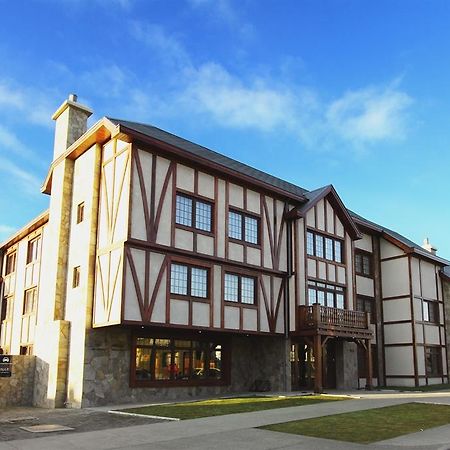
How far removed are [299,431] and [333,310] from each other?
11925mm

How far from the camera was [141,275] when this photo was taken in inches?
732

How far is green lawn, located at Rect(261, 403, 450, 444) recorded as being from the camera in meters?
11.7

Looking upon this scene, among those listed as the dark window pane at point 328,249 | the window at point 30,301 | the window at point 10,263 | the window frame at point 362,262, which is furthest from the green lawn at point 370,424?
the window at point 10,263

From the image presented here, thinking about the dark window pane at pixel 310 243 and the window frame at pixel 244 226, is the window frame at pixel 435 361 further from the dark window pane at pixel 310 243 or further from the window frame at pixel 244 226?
the window frame at pixel 244 226

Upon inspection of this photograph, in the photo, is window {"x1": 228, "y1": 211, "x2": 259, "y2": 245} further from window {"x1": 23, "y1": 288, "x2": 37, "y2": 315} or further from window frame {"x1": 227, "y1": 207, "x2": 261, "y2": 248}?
window {"x1": 23, "y1": 288, "x2": 37, "y2": 315}

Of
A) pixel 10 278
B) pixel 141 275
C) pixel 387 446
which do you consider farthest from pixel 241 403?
pixel 10 278

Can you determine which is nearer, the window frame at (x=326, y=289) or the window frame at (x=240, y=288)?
the window frame at (x=240, y=288)

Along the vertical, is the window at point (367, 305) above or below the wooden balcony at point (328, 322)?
above

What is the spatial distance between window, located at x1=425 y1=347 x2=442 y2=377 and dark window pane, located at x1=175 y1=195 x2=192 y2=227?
17.4 m

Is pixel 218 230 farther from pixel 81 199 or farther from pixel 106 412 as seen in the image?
pixel 106 412

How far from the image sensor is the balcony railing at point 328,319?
22.9m

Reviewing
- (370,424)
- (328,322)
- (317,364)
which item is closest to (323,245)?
(328,322)

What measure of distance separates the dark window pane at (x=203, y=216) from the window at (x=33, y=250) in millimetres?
9808

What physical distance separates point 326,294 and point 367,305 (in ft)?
19.5
